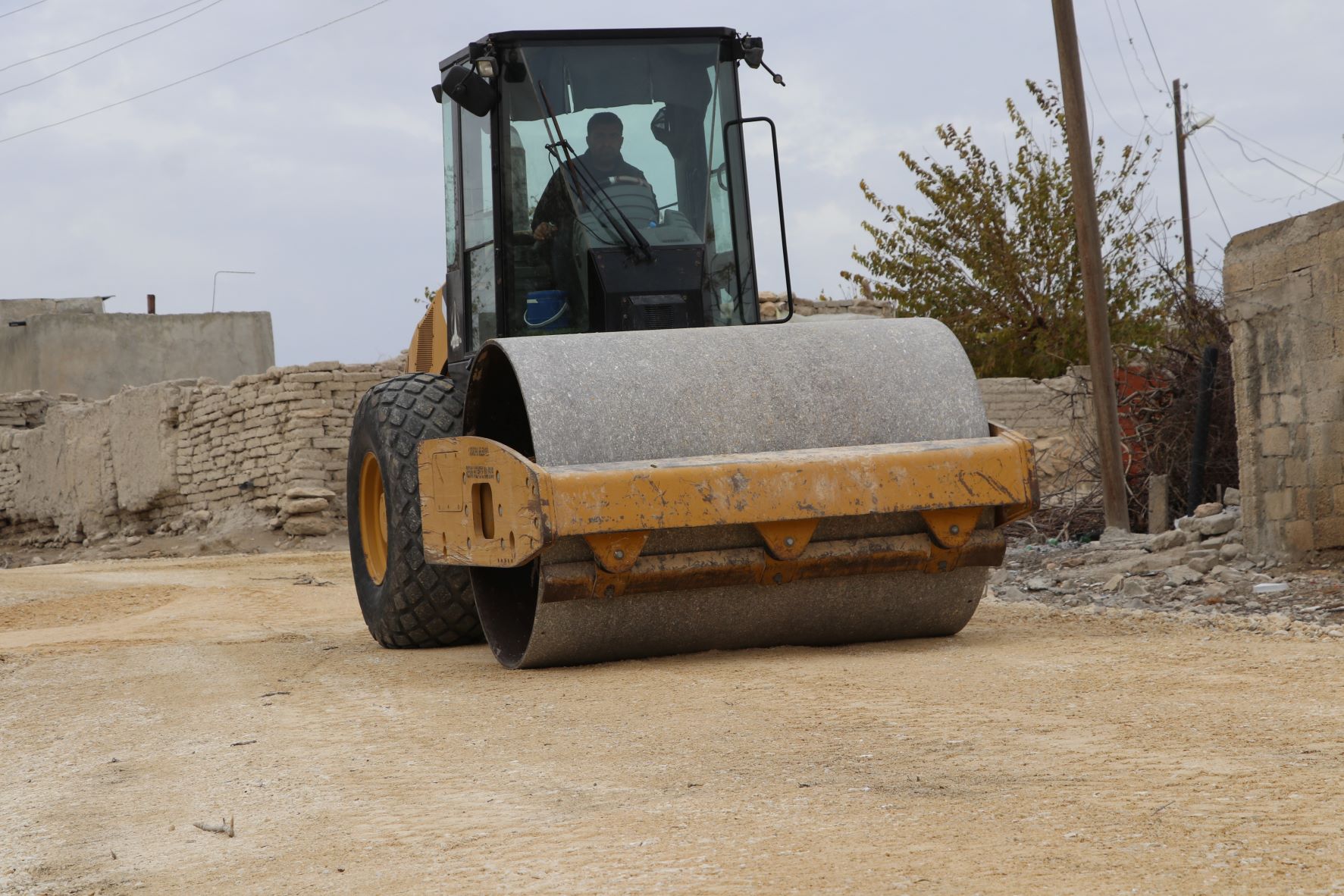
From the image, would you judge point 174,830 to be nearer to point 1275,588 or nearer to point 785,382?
point 785,382

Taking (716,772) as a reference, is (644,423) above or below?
above

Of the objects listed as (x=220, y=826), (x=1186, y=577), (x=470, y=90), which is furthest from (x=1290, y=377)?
(x=220, y=826)

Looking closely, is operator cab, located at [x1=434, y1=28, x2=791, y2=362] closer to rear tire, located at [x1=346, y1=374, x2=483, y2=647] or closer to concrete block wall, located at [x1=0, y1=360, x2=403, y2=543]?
rear tire, located at [x1=346, y1=374, x2=483, y2=647]

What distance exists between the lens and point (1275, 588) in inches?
319

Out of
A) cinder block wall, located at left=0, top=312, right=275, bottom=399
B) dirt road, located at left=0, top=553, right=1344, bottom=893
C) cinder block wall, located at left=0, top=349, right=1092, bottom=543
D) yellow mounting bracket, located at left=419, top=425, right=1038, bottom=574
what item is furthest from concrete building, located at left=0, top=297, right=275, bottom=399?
yellow mounting bracket, located at left=419, top=425, right=1038, bottom=574

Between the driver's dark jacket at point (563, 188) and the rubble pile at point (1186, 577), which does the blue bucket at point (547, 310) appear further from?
the rubble pile at point (1186, 577)

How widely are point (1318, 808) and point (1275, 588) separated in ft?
18.3

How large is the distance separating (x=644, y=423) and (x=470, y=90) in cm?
212

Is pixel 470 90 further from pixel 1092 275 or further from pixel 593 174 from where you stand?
pixel 1092 275

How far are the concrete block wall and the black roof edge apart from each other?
A: 39.3 feet

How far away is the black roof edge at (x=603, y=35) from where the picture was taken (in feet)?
21.8

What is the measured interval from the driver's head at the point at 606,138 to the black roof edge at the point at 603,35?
0.39m

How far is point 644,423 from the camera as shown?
5.29 meters

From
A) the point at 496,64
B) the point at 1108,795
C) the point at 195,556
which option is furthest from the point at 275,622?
the point at 195,556
